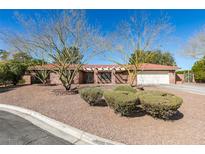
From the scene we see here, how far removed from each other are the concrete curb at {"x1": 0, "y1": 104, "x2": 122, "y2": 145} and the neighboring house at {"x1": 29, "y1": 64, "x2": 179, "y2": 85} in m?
17.1

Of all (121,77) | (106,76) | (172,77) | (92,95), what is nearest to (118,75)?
(121,77)

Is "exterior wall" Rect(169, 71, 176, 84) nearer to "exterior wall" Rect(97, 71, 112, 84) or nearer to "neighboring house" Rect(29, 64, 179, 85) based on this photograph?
"neighboring house" Rect(29, 64, 179, 85)

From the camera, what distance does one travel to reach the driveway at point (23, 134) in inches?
173

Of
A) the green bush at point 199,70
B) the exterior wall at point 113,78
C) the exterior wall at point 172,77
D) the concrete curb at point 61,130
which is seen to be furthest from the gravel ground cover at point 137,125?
the green bush at point 199,70

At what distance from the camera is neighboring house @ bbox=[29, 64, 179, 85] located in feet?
80.9

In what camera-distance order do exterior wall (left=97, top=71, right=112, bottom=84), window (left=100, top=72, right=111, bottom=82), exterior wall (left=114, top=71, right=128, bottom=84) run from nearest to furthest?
exterior wall (left=97, top=71, right=112, bottom=84), exterior wall (left=114, top=71, right=128, bottom=84), window (left=100, top=72, right=111, bottom=82)

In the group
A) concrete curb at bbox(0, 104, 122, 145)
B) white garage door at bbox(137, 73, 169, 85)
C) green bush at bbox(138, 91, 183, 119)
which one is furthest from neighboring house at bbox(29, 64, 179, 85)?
green bush at bbox(138, 91, 183, 119)

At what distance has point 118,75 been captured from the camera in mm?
26516

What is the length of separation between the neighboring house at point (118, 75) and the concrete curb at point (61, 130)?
1708 cm
